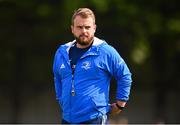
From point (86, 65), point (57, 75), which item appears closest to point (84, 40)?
point (86, 65)

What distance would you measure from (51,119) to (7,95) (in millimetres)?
1335

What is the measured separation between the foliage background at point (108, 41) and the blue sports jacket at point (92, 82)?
865cm

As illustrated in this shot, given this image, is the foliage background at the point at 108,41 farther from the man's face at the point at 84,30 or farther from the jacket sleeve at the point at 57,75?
the man's face at the point at 84,30

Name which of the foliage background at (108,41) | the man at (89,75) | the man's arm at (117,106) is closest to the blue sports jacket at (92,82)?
the man at (89,75)

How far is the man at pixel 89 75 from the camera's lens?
7086 millimetres

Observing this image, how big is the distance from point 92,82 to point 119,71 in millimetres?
265

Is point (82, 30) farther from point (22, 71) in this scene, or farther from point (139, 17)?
point (22, 71)

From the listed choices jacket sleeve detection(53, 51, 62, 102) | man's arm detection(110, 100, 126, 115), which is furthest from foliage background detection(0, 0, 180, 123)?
man's arm detection(110, 100, 126, 115)

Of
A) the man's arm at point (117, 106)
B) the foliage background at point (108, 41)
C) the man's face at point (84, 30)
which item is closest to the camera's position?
the man's face at point (84, 30)

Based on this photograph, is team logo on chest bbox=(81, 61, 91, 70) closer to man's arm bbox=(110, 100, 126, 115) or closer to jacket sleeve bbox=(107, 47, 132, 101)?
jacket sleeve bbox=(107, 47, 132, 101)

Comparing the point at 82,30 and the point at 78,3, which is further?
the point at 78,3

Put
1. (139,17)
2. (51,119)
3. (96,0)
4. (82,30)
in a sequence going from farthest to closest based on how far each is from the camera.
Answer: (51,119) → (139,17) → (96,0) → (82,30)

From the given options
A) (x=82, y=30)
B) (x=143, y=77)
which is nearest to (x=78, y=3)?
(x=143, y=77)

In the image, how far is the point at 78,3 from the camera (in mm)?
15789
